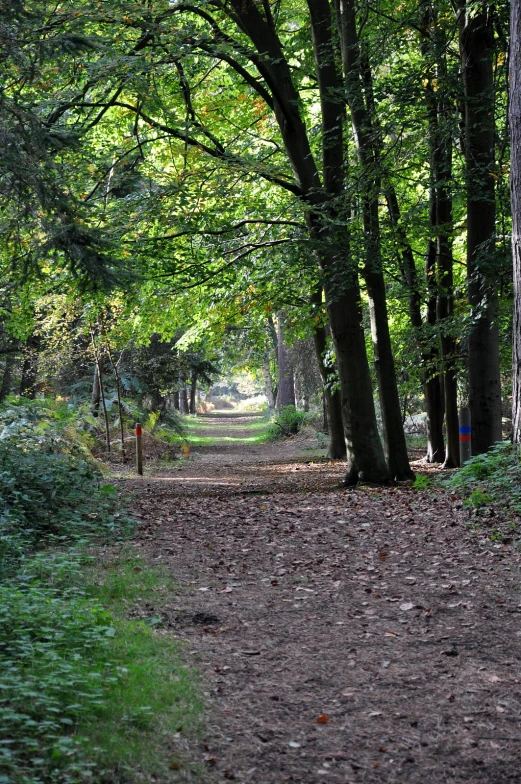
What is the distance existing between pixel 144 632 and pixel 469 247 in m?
9.02

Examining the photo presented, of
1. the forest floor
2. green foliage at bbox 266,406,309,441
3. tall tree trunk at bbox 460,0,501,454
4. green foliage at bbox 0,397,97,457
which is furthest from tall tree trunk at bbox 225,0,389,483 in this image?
green foliage at bbox 266,406,309,441

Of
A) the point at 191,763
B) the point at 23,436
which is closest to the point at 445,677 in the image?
the point at 191,763

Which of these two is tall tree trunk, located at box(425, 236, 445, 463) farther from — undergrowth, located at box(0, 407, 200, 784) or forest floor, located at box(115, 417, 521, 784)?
undergrowth, located at box(0, 407, 200, 784)

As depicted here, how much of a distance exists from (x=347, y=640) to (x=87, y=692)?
80.9 inches

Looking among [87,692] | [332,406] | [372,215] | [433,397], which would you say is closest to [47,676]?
[87,692]

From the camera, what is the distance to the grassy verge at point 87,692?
3.39 meters

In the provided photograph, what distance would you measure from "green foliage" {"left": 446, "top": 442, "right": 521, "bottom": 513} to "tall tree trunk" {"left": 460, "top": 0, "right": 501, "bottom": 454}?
1.67 m

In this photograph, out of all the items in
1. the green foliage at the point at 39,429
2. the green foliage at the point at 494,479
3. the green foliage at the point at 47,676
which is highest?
the green foliage at the point at 39,429

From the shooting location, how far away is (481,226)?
1209 cm

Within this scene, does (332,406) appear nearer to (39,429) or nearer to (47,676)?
(39,429)

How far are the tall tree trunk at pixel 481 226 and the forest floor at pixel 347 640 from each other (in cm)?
178

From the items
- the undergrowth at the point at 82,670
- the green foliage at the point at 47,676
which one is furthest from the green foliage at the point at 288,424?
the green foliage at the point at 47,676

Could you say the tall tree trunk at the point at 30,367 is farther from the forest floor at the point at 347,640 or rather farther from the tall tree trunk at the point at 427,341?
the forest floor at the point at 347,640

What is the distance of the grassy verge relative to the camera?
11.1 feet
